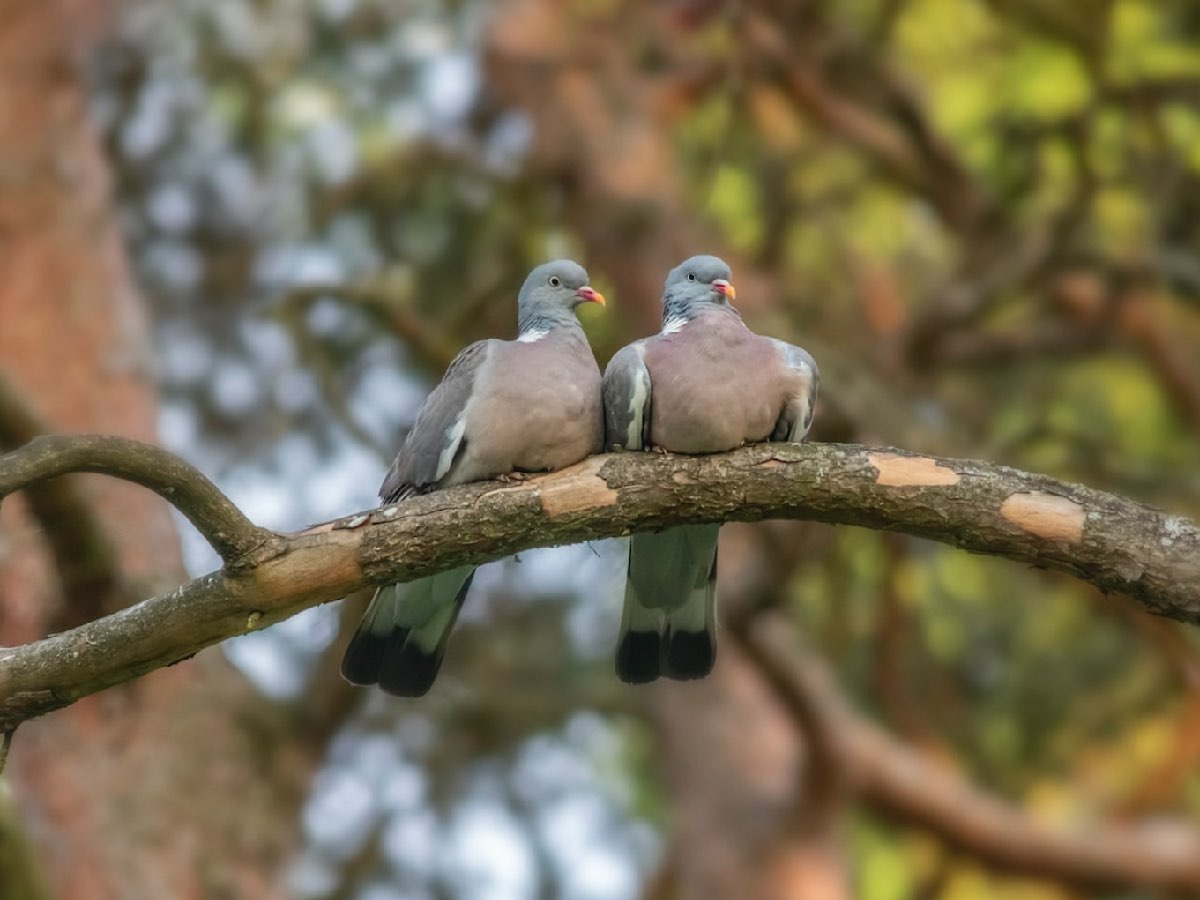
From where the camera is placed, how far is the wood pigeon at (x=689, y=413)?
153 inches

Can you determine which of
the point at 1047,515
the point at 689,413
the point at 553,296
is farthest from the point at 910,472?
the point at 553,296

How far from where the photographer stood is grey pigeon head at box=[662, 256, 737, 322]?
433cm

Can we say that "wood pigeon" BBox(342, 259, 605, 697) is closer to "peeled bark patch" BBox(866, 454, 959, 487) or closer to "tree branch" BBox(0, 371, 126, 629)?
"peeled bark patch" BBox(866, 454, 959, 487)

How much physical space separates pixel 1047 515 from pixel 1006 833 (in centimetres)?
442

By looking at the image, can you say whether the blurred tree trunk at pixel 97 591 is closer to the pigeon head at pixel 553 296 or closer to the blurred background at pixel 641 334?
the blurred background at pixel 641 334

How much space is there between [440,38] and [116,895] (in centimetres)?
600

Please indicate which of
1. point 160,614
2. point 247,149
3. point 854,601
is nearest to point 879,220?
point 854,601

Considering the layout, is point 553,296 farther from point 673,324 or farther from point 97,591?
point 97,591

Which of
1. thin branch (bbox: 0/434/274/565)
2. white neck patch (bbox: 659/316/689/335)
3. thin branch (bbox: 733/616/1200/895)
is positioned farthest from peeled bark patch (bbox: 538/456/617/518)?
thin branch (bbox: 733/616/1200/895)

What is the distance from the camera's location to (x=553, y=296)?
14.8ft

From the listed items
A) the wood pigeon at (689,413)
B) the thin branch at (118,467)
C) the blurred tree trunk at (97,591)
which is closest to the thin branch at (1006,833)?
the blurred tree trunk at (97,591)

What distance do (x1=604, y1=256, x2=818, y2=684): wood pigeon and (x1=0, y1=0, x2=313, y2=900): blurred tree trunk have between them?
2410 millimetres

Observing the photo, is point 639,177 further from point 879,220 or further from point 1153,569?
point 1153,569

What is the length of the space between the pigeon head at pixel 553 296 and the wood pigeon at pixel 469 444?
0.09 m
